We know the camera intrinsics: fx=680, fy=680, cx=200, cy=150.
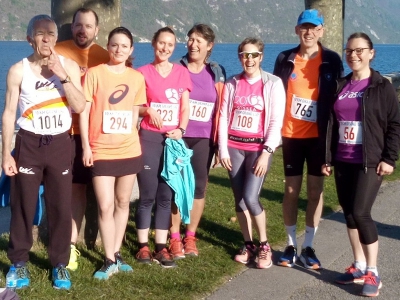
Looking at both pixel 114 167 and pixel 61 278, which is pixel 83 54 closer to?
pixel 114 167

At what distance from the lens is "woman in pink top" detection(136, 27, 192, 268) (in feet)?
18.1

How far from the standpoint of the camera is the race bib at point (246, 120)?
556 cm

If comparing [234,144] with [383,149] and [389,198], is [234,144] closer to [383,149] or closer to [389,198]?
[383,149]

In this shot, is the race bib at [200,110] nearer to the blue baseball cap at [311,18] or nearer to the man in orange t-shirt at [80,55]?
the man in orange t-shirt at [80,55]

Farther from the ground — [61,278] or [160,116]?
[160,116]

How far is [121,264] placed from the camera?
5.52m

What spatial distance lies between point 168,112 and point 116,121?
22.0 inches

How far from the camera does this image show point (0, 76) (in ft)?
85.9

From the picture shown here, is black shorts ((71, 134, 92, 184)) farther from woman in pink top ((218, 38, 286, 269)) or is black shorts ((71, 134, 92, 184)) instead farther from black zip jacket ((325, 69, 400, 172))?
black zip jacket ((325, 69, 400, 172))

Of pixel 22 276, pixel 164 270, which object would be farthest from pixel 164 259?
pixel 22 276

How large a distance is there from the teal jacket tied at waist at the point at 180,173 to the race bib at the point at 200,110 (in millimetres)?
281

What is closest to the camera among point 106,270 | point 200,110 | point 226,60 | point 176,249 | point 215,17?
point 106,270

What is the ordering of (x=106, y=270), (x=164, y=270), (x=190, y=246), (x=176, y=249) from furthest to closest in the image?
1. (x=190, y=246)
2. (x=176, y=249)
3. (x=164, y=270)
4. (x=106, y=270)

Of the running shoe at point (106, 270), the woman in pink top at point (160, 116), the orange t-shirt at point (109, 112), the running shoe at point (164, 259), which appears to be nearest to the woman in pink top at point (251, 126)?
the woman in pink top at point (160, 116)
